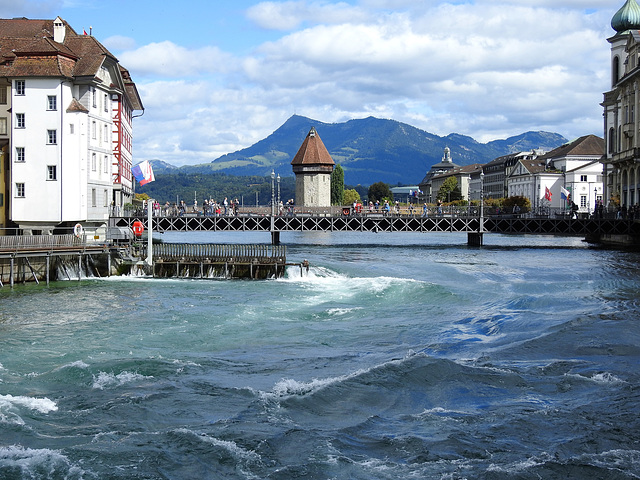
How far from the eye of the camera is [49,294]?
1324 inches

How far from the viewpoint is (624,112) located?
76.1 meters

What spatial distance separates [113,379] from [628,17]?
85.0 meters

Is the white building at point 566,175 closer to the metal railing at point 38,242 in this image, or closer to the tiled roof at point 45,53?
the tiled roof at point 45,53

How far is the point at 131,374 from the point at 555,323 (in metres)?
13.7

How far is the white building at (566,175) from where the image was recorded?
133125 millimetres

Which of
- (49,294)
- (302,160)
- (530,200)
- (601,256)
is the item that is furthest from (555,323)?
(530,200)

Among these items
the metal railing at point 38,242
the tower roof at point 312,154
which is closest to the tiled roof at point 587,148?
the tower roof at point 312,154

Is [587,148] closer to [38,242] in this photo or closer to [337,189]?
[337,189]

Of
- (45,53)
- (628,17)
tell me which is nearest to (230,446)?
(45,53)

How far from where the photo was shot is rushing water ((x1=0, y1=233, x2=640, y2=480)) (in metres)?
12.5

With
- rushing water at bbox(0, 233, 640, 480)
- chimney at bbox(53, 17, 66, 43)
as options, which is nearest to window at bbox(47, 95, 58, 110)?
chimney at bbox(53, 17, 66, 43)

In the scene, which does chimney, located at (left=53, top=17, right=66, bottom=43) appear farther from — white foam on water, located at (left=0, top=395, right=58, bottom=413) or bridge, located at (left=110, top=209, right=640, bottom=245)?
white foam on water, located at (left=0, top=395, right=58, bottom=413)

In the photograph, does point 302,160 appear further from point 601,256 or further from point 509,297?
point 509,297

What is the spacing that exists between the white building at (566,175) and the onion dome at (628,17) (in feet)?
137
